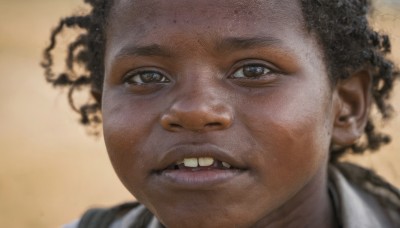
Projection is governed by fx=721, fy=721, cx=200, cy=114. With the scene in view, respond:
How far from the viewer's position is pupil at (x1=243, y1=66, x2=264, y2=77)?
2234 mm

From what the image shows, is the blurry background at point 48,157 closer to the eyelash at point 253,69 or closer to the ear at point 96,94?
the ear at point 96,94

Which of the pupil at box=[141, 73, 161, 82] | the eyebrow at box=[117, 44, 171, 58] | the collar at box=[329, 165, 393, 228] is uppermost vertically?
the eyebrow at box=[117, 44, 171, 58]

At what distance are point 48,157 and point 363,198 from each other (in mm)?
3840

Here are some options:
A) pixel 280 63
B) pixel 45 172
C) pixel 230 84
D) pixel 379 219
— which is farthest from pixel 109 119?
pixel 45 172

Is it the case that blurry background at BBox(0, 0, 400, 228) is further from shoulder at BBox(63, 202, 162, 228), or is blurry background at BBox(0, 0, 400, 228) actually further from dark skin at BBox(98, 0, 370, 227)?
shoulder at BBox(63, 202, 162, 228)

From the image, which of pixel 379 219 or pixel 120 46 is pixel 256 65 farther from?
pixel 379 219

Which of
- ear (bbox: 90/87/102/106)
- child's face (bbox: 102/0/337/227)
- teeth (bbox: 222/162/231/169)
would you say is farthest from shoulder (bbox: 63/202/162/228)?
teeth (bbox: 222/162/231/169)

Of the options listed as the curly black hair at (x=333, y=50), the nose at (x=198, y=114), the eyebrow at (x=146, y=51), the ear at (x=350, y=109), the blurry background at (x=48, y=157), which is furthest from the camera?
the blurry background at (x=48, y=157)

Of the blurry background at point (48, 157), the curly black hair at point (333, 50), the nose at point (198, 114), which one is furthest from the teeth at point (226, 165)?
the blurry background at point (48, 157)

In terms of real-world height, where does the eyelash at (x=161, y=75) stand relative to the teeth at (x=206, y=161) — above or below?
above

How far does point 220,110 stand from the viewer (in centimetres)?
209

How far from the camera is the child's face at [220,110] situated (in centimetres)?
212

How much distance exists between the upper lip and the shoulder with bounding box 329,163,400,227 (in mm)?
630

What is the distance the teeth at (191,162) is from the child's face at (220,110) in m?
0.02
